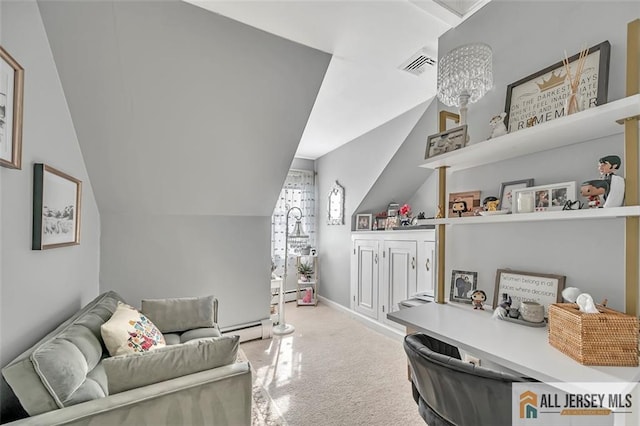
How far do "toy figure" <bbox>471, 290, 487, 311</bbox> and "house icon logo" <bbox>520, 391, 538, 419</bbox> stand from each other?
0.67 metres

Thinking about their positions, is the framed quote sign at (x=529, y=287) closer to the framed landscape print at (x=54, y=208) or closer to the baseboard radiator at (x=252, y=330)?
the framed landscape print at (x=54, y=208)

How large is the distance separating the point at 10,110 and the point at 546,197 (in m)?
2.36

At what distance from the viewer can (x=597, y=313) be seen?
36.7 inches

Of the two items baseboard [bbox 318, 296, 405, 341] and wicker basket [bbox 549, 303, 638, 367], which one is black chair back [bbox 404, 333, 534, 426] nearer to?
wicker basket [bbox 549, 303, 638, 367]

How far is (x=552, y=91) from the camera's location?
1.27 metres

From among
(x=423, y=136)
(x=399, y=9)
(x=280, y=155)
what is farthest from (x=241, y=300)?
(x=399, y=9)

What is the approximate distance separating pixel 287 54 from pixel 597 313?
7.21 ft

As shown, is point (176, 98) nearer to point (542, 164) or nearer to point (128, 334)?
point (128, 334)

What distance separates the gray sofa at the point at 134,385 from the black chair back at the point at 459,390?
77 centimetres

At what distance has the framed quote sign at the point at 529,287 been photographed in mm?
1275

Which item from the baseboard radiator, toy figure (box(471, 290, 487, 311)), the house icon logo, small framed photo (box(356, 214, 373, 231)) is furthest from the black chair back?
small framed photo (box(356, 214, 373, 231))

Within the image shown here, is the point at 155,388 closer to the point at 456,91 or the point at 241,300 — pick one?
the point at 456,91

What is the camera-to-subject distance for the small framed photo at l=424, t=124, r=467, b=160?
1.50 m

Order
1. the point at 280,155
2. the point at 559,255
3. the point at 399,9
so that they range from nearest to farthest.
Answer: the point at 559,255 < the point at 399,9 < the point at 280,155
